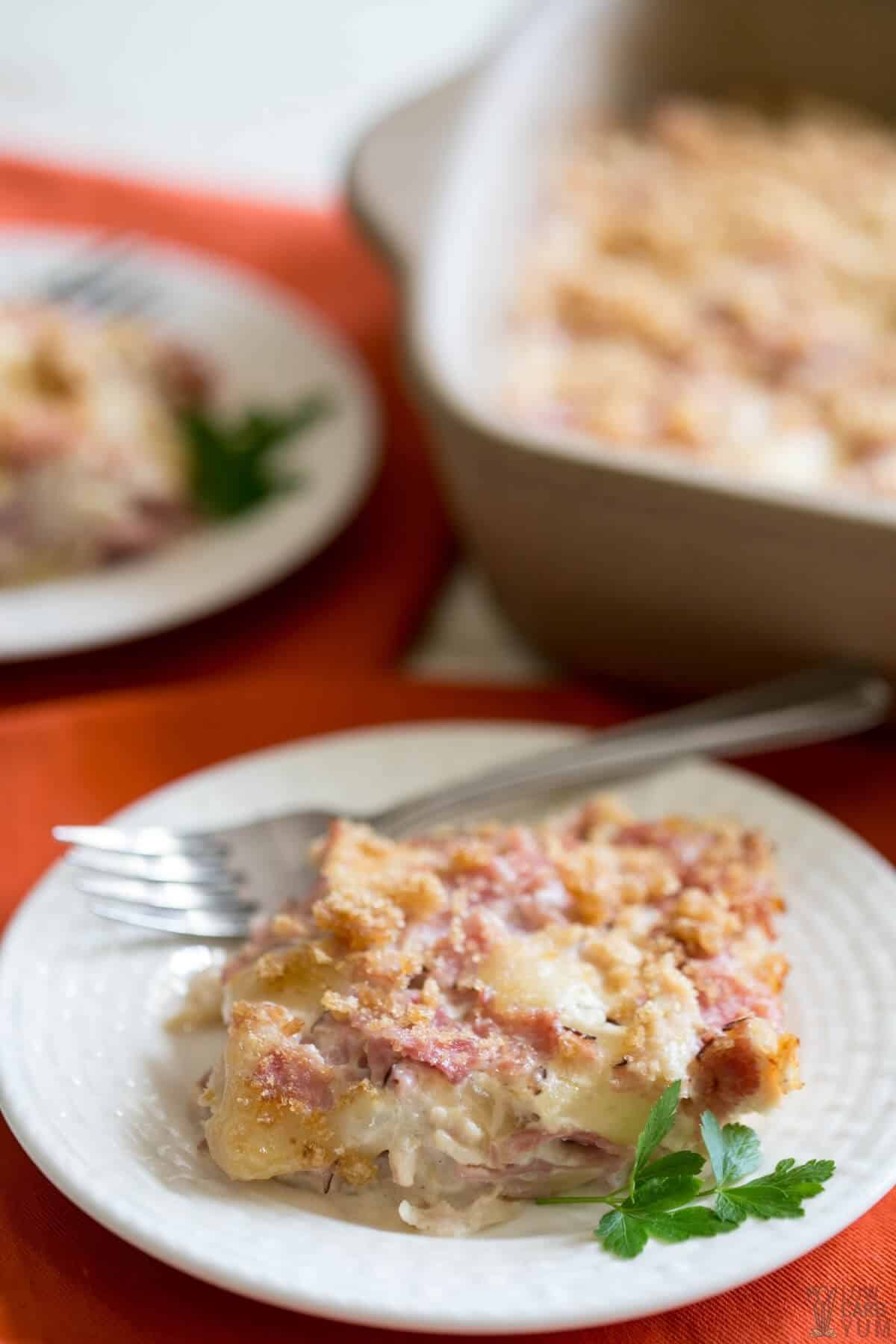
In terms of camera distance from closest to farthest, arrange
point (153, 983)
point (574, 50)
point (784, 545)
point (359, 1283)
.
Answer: point (359, 1283), point (153, 983), point (784, 545), point (574, 50)

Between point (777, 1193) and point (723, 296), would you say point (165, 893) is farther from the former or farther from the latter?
point (723, 296)

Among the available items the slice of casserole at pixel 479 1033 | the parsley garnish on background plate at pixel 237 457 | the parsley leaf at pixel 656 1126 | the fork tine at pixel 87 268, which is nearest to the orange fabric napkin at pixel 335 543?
the parsley garnish on background plate at pixel 237 457

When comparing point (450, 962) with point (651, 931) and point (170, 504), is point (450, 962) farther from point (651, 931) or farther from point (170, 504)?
point (170, 504)

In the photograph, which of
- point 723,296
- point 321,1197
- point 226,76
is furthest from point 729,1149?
point 226,76

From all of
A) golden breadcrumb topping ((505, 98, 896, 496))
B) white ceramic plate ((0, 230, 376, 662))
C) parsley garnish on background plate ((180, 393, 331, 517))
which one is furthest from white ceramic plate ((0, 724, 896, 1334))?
parsley garnish on background plate ((180, 393, 331, 517))

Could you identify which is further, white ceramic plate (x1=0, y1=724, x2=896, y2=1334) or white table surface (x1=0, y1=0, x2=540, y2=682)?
white table surface (x1=0, y1=0, x2=540, y2=682)

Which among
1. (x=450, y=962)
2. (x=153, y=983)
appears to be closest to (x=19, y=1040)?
Answer: (x=153, y=983)

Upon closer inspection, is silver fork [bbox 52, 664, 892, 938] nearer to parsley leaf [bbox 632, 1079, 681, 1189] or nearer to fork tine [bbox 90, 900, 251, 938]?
fork tine [bbox 90, 900, 251, 938]
